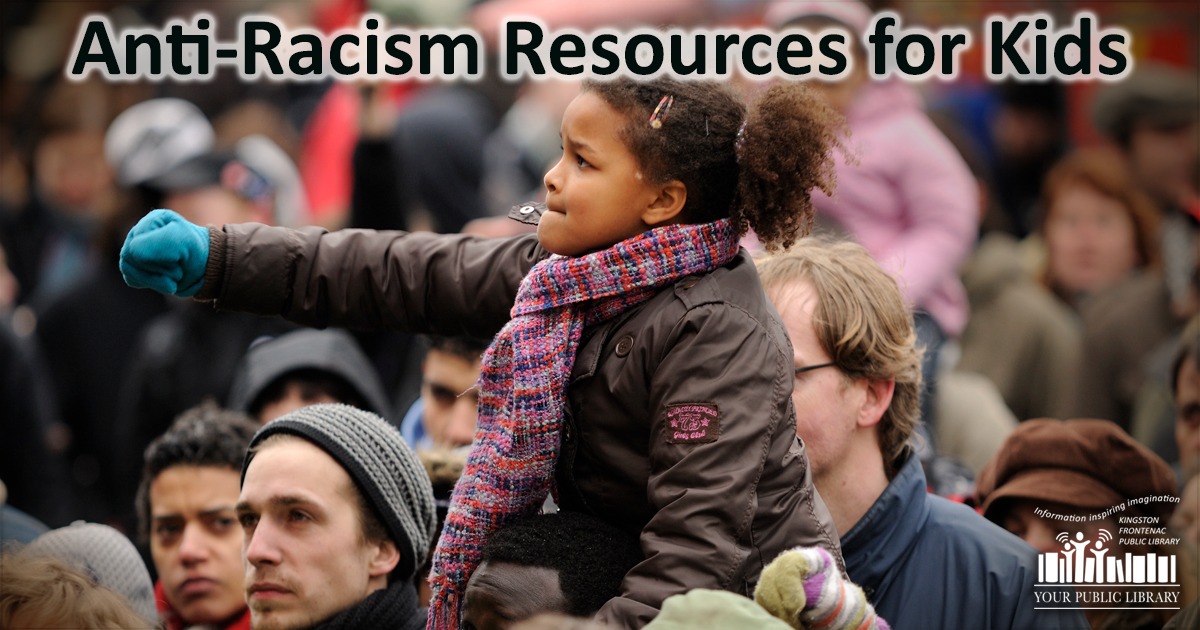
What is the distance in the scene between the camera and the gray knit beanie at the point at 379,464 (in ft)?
13.5

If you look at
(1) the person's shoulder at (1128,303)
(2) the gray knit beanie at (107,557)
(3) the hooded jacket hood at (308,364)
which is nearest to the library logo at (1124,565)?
(2) the gray knit beanie at (107,557)

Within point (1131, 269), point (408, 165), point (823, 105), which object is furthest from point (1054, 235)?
point (823, 105)

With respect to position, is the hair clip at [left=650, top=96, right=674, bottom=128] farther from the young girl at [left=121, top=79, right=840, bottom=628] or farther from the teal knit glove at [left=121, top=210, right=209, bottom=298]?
the teal knit glove at [left=121, top=210, right=209, bottom=298]

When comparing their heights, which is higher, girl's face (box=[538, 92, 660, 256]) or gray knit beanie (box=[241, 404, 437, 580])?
girl's face (box=[538, 92, 660, 256])

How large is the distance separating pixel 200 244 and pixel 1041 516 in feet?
7.65

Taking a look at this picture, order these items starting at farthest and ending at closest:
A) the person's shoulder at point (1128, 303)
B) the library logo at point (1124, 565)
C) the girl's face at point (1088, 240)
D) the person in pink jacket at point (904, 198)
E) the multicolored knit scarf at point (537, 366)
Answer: the girl's face at point (1088, 240) → the person's shoulder at point (1128, 303) → the person in pink jacket at point (904, 198) → the library logo at point (1124, 565) → the multicolored knit scarf at point (537, 366)

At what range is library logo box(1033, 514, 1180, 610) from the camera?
422cm

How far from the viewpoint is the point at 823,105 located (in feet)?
11.1

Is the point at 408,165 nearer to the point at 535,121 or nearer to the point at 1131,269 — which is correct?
the point at 535,121

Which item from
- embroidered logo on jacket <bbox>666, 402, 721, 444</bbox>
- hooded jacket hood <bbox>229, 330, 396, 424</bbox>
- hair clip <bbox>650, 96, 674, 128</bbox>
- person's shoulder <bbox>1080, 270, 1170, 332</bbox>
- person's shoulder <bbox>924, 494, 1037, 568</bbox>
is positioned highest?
hair clip <bbox>650, 96, 674, 128</bbox>

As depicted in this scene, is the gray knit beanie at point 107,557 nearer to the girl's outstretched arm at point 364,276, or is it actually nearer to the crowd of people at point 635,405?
the crowd of people at point 635,405

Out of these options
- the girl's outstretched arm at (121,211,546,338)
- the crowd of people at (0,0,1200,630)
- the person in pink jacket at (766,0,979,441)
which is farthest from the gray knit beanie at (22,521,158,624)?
the person in pink jacket at (766,0,979,441)

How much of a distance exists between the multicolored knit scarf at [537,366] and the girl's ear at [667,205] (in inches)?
2.3

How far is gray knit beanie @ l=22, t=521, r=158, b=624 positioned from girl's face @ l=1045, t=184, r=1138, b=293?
530cm
